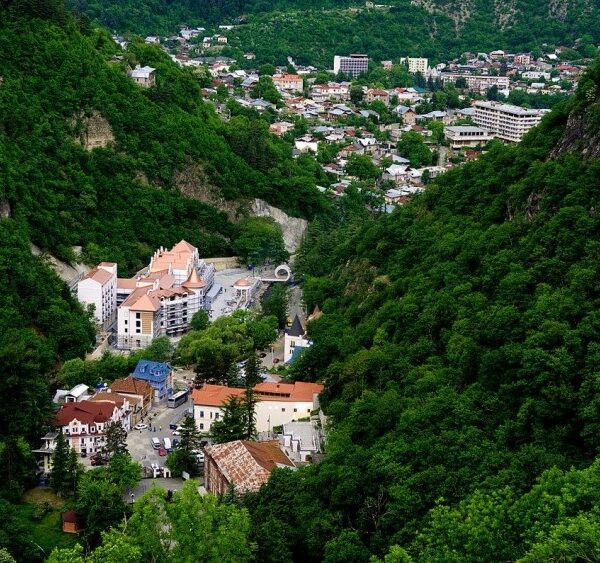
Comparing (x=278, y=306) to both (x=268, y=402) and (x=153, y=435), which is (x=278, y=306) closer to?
(x=268, y=402)

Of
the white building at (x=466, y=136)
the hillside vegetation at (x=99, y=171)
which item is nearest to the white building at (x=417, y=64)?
the white building at (x=466, y=136)

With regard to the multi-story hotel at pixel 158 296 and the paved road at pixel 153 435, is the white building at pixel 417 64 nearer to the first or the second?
the multi-story hotel at pixel 158 296

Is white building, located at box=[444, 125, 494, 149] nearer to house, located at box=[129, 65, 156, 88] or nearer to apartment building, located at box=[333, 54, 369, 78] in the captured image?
apartment building, located at box=[333, 54, 369, 78]

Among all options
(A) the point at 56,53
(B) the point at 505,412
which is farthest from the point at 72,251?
(B) the point at 505,412

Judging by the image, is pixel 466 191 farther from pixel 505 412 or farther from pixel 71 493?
pixel 71 493

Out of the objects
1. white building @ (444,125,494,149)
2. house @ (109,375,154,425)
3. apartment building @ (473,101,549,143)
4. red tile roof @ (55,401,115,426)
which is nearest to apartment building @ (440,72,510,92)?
apartment building @ (473,101,549,143)

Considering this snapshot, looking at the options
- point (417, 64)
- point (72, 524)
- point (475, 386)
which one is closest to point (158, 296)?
point (72, 524)
